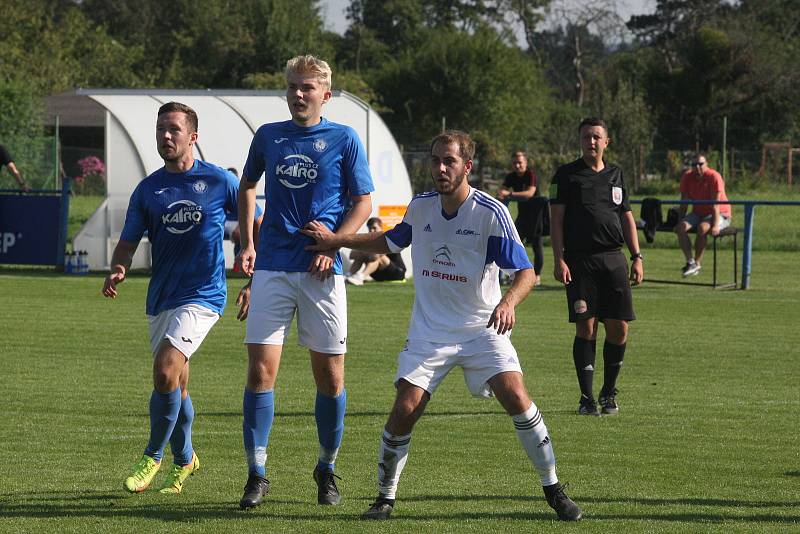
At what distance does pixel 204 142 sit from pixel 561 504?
56.8 feet

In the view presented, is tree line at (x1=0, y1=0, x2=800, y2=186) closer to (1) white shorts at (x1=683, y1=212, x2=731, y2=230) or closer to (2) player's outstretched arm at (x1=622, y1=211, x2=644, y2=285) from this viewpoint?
(1) white shorts at (x1=683, y1=212, x2=731, y2=230)

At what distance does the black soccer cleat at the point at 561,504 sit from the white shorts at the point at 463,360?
1.88 ft

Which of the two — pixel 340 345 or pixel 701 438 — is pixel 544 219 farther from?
pixel 340 345

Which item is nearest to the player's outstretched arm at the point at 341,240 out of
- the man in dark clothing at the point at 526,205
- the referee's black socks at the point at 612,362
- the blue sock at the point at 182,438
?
the blue sock at the point at 182,438

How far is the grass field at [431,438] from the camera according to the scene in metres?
6.40

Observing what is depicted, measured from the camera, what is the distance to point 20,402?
9938mm

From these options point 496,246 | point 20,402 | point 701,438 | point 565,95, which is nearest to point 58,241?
point 20,402

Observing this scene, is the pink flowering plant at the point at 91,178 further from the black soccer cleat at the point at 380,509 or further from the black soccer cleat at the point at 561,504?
the black soccer cleat at the point at 561,504

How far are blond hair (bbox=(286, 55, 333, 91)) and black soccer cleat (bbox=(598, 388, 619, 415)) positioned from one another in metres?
4.07

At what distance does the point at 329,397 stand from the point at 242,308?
25.0 inches

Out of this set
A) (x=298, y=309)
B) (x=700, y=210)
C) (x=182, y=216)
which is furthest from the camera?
(x=700, y=210)

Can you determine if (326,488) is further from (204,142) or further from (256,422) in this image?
(204,142)

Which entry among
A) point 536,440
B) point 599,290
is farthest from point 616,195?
point 536,440

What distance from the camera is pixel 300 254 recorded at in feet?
21.6
